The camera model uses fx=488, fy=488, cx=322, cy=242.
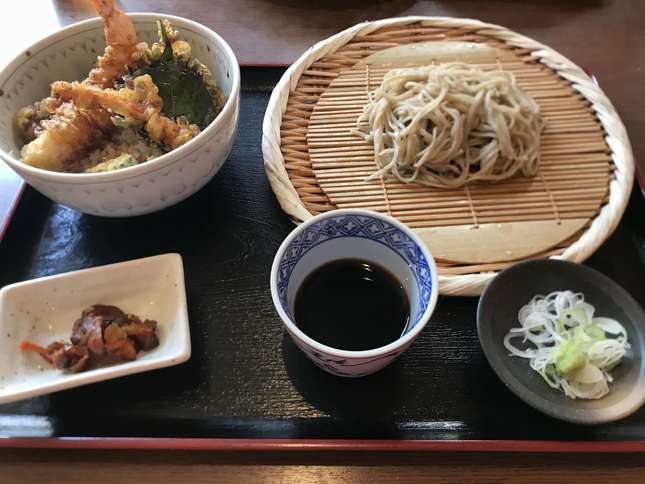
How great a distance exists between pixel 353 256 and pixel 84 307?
59 cm

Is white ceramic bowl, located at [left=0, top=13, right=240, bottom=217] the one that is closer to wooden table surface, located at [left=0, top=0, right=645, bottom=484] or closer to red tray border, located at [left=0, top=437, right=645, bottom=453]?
wooden table surface, located at [left=0, top=0, right=645, bottom=484]

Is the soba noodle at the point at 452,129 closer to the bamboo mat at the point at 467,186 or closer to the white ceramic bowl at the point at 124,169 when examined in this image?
the bamboo mat at the point at 467,186

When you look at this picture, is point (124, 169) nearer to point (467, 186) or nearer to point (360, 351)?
point (360, 351)

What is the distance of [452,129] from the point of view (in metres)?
1.35

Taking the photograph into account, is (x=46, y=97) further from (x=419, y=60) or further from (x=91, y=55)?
(x=419, y=60)

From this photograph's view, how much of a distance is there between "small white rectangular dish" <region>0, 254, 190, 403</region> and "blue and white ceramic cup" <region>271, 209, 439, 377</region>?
8.9 inches

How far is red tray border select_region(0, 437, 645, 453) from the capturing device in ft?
2.94

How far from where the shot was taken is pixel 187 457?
0.93 metres

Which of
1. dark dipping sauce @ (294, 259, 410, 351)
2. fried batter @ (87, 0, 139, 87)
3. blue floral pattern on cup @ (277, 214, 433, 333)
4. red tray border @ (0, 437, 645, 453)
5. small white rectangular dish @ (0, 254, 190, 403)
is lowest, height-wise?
red tray border @ (0, 437, 645, 453)

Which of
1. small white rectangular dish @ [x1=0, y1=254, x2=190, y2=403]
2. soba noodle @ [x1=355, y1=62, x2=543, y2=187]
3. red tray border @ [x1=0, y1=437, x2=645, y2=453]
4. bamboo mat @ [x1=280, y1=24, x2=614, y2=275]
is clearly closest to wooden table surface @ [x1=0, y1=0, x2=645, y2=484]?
red tray border @ [x1=0, y1=437, x2=645, y2=453]

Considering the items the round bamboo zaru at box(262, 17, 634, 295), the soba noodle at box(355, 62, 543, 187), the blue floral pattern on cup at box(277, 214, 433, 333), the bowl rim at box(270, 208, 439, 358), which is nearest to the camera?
the bowl rim at box(270, 208, 439, 358)

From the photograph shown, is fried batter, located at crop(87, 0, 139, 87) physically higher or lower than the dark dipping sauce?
higher

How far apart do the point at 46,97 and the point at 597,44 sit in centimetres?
189

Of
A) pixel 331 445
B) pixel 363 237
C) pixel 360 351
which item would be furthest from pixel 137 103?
pixel 331 445
